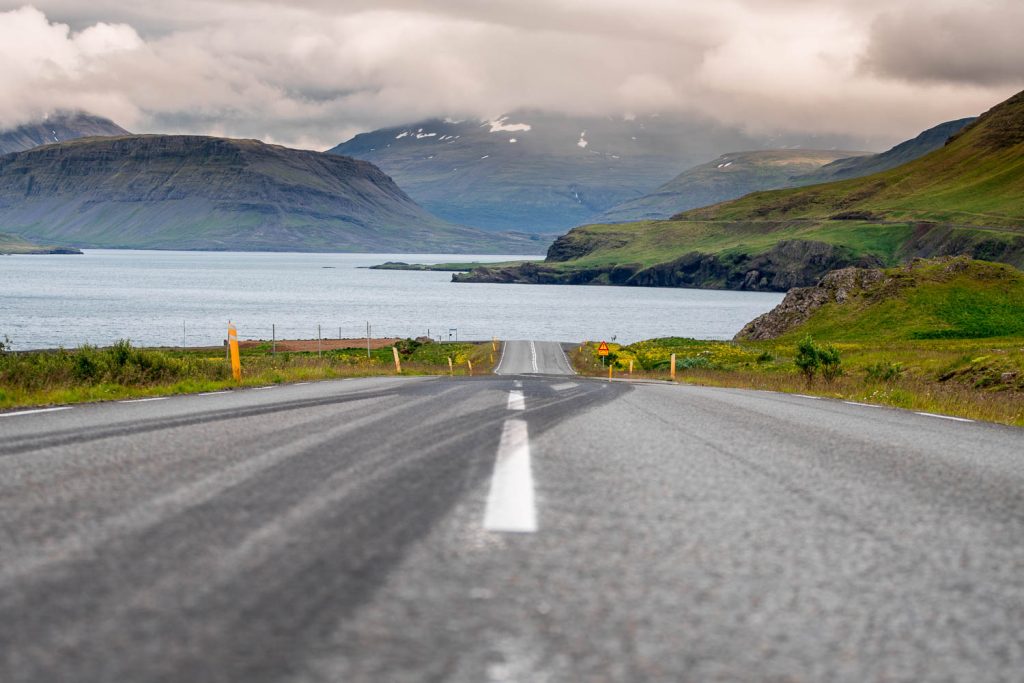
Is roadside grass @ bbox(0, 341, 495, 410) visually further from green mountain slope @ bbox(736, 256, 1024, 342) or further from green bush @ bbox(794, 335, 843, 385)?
green mountain slope @ bbox(736, 256, 1024, 342)

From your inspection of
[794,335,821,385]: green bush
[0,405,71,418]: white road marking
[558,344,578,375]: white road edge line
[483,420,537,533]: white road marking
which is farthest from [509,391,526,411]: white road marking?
[558,344,578,375]: white road edge line


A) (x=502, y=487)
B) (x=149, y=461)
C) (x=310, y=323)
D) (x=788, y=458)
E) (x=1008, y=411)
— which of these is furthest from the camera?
(x=310, y=323)

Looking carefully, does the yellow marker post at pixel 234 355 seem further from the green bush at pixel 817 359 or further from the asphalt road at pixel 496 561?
the green bush at pixel 817 359

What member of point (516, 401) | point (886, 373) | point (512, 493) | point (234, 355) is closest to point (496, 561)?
point (512, 493)

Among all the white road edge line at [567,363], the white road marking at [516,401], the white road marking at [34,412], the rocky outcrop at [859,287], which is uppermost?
the rocky outcrop at [859,287]

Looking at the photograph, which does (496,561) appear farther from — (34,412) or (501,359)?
(501,359)

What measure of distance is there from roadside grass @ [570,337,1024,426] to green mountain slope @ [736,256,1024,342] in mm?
6656

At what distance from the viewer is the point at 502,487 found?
6.09 metres

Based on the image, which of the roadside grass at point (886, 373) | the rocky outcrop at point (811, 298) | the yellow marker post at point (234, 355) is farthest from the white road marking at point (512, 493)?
the rocky outcrop at point (811, 298)

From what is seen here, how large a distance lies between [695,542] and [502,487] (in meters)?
1.61

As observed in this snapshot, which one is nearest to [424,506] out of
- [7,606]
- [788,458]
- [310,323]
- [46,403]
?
[7,606]

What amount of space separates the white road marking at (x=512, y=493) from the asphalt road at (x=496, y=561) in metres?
0.03

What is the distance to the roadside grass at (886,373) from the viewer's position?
20891 mm

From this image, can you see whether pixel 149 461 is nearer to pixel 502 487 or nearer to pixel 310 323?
pixel 502 487
